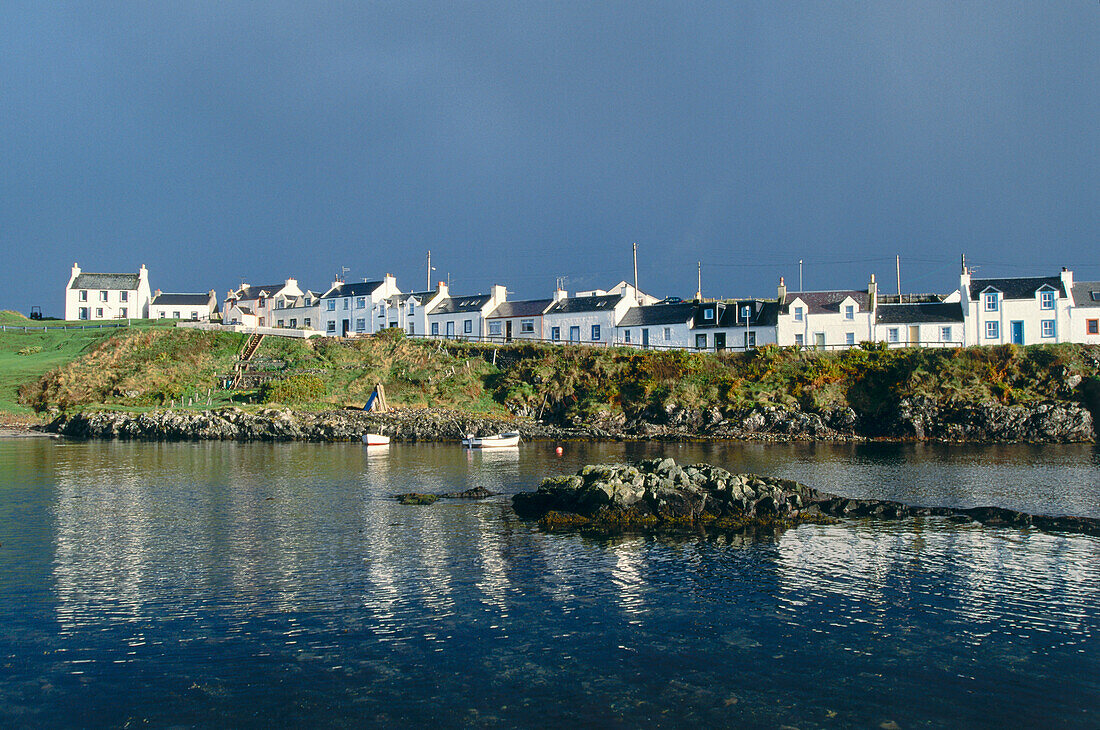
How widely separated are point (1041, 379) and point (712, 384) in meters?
29.9

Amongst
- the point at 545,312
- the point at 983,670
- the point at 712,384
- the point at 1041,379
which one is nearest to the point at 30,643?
the point at 983,670

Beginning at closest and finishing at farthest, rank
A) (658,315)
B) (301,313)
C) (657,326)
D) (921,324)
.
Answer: (921,324), (657,326), (658,315), (301,313)

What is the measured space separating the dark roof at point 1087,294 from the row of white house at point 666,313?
4.2 inches

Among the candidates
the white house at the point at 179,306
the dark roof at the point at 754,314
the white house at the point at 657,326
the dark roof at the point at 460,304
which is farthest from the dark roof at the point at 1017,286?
the white house at the point at 179,306

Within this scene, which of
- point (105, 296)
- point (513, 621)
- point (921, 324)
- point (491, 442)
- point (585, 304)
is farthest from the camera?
point (105, 296)

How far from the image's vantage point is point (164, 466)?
48.1 meters

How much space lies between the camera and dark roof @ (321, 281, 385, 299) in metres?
113

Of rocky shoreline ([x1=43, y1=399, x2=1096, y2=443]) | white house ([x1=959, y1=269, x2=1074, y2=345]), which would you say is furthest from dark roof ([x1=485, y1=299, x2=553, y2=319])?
white house ([x1=959, y1=269, x2=1074, y2=345])

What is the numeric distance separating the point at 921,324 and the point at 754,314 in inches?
713

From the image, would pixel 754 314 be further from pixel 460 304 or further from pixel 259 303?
pixel 259 303

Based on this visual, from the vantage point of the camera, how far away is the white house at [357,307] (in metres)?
111

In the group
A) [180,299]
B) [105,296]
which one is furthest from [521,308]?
[105,296]

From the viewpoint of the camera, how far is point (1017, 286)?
8206cm

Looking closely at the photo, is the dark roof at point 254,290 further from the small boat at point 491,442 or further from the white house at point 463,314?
the small boat at point 491,442
